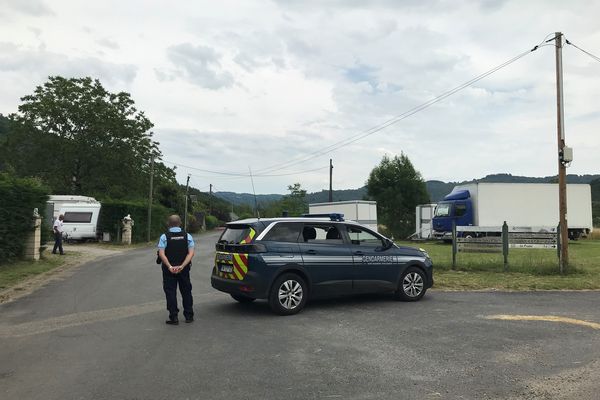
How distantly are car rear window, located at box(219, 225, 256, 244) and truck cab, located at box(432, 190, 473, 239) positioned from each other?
904 inches

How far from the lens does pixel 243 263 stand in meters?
8.67

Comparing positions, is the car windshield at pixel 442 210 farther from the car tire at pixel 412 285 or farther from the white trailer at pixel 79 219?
the car tire at pixel 412 285

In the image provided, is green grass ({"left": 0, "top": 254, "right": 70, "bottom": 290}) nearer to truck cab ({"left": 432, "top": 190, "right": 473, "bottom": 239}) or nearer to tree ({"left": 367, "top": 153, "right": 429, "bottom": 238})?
truck cab ({"left": 432, "top": 190, "right": 473, "bottom": 239})

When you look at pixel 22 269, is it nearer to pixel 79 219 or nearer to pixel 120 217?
pixel 79 219

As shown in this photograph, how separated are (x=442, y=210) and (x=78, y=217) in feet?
73.5

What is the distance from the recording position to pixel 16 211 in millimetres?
16188

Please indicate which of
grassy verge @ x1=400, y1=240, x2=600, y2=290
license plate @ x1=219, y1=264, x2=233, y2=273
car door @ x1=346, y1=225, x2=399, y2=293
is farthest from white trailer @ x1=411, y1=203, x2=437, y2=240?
license plate @ x1=219, y1=264, x2=233, y2=273

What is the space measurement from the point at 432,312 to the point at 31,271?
38.3ft

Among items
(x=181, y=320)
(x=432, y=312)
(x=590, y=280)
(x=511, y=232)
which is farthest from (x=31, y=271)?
(x=590, y=280)

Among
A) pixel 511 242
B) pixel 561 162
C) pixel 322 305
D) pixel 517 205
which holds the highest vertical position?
pixel 561 162

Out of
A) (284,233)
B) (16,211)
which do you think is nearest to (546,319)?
(284,233)

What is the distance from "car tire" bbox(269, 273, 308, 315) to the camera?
8648mm

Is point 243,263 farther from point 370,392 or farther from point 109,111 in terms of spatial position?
point 109,111

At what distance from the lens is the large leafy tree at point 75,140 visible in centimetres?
4231
